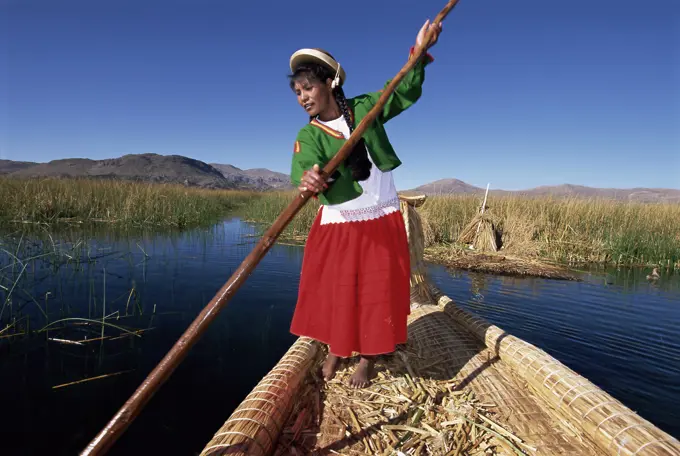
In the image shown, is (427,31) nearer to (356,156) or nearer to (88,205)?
(356,156)

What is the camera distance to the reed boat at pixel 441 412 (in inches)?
60.2

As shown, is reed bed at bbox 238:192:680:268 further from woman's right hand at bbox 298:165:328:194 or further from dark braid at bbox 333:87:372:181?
woman's right hand at bbox 298:165:328:194

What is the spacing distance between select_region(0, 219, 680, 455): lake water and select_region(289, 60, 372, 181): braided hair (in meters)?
1.90

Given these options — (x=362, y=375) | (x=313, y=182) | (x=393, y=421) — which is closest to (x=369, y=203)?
(x=313, y=182)

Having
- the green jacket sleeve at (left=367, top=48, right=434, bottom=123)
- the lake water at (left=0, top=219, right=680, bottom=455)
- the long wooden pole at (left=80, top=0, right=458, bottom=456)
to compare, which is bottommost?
the lake water at (left=0, top=219, right=680, bottom=455)

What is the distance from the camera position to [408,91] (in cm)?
187

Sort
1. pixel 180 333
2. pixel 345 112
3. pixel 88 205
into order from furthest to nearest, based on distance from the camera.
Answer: pixel 88 205, pixel 180 333, pixel 345 112

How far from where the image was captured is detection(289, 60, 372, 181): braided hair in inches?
73.9

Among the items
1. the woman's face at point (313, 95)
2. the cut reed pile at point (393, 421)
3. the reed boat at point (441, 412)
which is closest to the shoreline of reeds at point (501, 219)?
the reed boat at point (441, 412)

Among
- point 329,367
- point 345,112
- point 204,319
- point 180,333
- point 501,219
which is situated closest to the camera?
point 204,319

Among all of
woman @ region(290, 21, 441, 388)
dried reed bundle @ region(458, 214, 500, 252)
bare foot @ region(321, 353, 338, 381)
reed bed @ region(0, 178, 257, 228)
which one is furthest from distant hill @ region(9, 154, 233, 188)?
woman @ region(290, 21, 441, 388)

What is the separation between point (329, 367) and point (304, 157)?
129 centimetres

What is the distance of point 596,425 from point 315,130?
1.88 metres

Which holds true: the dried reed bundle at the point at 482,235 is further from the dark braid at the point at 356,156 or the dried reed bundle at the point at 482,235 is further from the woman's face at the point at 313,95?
the woman's face at the point at 313,95
